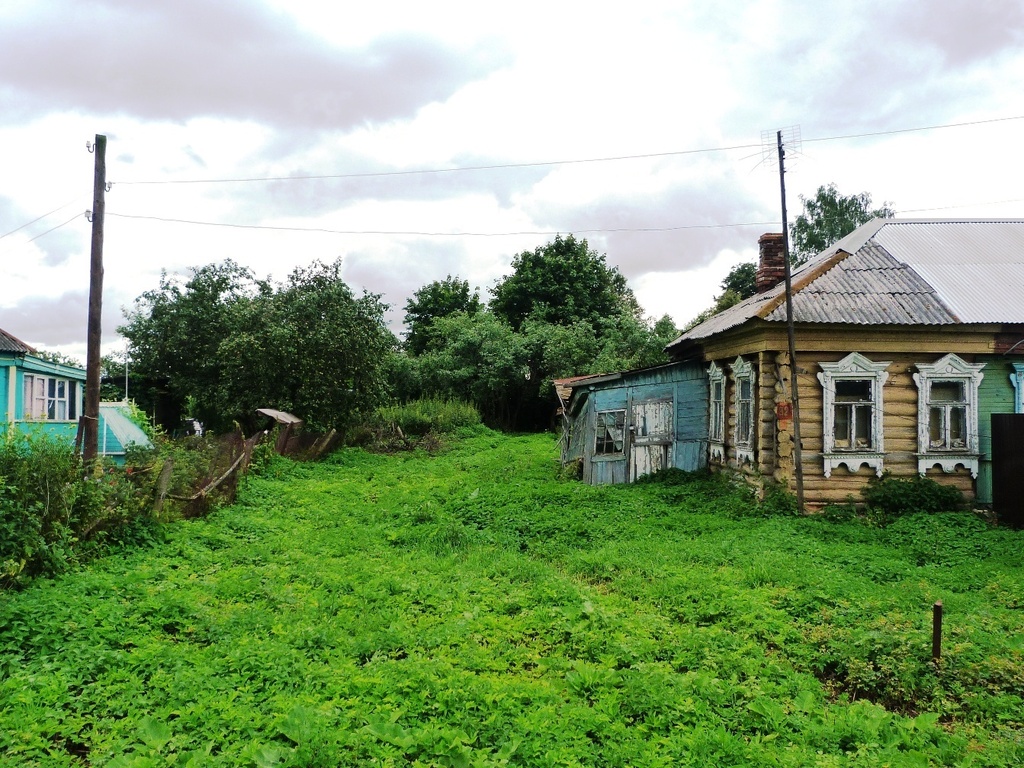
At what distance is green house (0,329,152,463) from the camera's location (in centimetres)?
1744

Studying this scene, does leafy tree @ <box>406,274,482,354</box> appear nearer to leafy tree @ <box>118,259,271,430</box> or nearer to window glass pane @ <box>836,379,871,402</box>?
leafy tree @ <box>118,259,271,430</box>

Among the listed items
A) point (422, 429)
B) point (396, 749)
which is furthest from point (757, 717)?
point (422, 429)

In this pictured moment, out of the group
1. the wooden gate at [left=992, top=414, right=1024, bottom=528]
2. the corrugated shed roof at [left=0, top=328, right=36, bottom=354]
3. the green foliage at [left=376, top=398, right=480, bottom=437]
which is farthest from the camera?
the green foliage at [left=376, top=398, right=480, bottom=437]

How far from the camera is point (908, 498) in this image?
11.6m

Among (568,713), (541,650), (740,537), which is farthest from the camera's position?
(740,537)

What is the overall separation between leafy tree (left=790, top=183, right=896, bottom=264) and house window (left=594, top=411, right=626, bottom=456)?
70.1 ft

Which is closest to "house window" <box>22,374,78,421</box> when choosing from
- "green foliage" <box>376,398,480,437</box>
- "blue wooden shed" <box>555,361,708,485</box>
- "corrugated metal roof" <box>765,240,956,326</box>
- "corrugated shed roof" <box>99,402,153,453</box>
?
"corrugated shed roof" <box>99,402,153,453</box>

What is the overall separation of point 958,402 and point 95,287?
14799mm

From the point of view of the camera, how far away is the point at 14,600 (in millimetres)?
6520

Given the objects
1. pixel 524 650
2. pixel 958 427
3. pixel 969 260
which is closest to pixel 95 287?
pixel 524 650

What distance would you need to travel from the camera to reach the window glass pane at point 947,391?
12.4 m

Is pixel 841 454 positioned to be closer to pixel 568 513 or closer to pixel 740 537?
pixel 740 537

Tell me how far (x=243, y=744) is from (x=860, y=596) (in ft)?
21.3

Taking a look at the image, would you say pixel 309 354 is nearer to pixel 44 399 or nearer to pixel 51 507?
pixel 44 399
